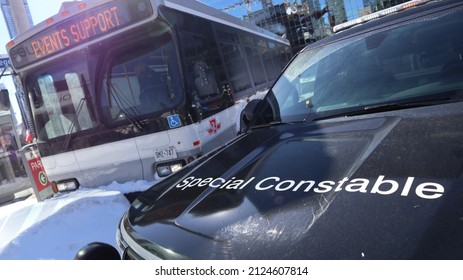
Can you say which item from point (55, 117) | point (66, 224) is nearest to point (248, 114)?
point (66, 224)

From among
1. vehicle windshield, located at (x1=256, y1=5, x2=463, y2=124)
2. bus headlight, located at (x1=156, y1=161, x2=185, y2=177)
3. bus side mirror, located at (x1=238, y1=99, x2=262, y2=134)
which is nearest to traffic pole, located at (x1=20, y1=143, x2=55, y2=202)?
bus headlight, located at (x1=156, y1=161, x2=185, y2=177)

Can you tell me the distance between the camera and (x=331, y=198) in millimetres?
1325

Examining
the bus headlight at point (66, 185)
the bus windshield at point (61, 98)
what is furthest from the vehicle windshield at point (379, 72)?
the bus headlight at point (66, 185)

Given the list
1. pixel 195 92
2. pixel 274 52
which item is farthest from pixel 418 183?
pixel 274 52

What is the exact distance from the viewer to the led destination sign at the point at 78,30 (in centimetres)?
393

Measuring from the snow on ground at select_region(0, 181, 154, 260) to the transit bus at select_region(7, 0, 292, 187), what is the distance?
229 mm

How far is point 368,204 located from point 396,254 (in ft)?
0.80

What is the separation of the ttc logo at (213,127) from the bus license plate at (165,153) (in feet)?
1.82

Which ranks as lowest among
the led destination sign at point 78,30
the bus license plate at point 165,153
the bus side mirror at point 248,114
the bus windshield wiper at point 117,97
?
the bus license plate at point 165,153

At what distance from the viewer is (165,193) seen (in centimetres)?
195

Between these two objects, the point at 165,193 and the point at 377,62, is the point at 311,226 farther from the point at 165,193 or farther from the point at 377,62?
the point at 377,62

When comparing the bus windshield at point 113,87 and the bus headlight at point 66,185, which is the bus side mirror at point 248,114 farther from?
the bus headlight at point 66,185

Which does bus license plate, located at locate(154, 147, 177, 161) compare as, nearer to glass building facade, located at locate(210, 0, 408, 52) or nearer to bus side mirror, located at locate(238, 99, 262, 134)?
bus side mirror, located at locate(238, 99, 262, 134)

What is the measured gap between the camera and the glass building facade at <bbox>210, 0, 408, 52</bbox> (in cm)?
2948
